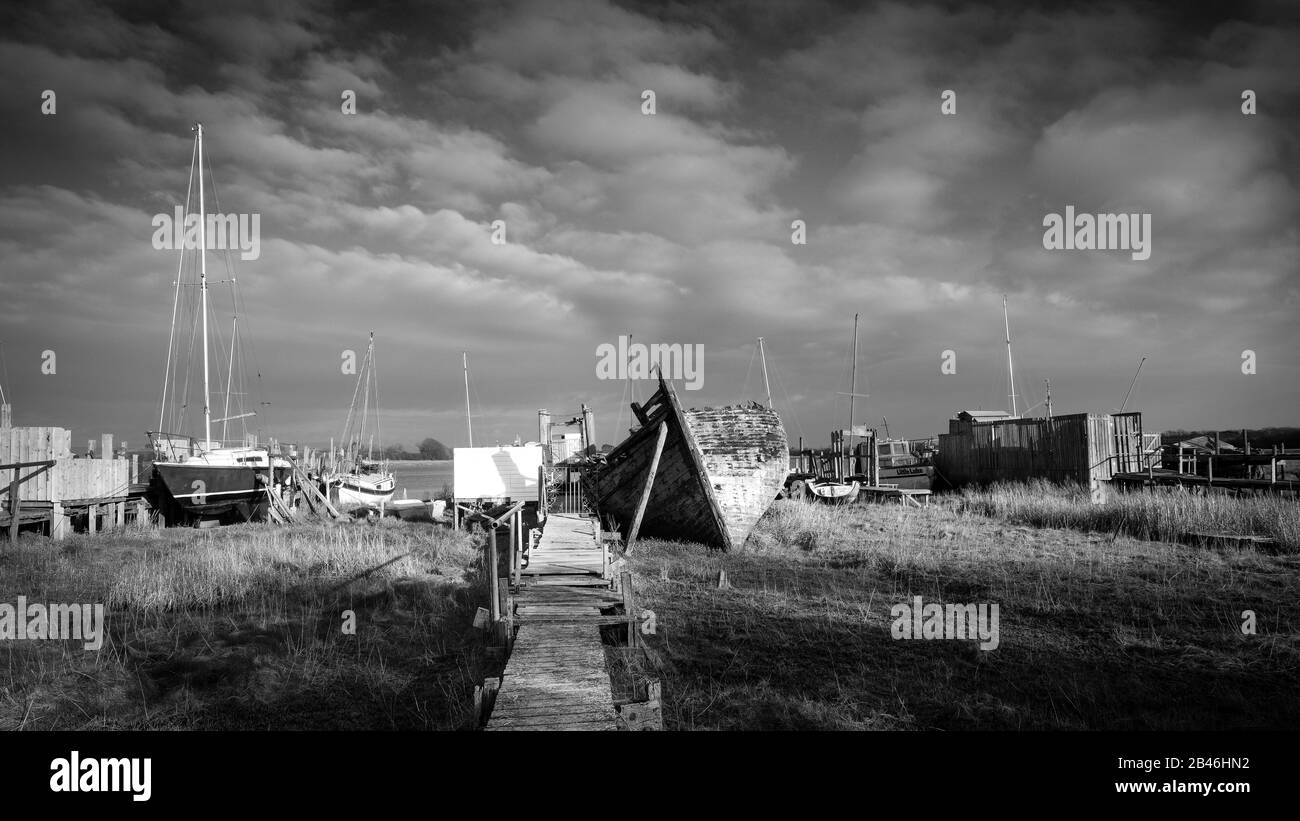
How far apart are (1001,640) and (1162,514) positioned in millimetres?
10504

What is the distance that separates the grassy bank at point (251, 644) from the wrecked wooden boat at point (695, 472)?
417cm

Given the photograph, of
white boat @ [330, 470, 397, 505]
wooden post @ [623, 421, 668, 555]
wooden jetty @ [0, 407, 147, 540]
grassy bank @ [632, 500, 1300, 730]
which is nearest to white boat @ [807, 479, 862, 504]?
grassy bank @ [632, 500, 1300, 730]

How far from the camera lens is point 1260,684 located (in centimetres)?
678

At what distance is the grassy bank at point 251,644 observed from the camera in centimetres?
675

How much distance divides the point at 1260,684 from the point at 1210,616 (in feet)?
8.89

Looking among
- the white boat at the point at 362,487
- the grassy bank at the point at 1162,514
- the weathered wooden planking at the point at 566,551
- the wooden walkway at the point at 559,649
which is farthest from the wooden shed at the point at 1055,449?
the white boat at the point at 362,487

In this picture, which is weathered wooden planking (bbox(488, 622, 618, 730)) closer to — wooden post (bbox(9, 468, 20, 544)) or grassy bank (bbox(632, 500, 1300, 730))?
grassy bank (bbox(632, 500, 1300, 730))

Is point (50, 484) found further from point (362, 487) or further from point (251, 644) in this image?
point (362, 487)

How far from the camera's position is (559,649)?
695 centimetres

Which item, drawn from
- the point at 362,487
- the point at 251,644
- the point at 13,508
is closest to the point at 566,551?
the point at 251,644

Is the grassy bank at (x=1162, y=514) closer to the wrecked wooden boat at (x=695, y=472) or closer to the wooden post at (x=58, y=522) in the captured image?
the wrecked wooden boat at (x=695, y=472)
